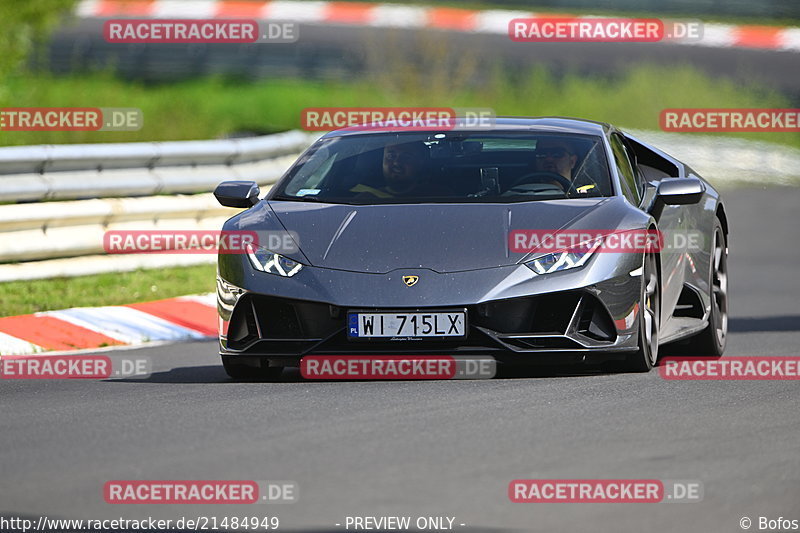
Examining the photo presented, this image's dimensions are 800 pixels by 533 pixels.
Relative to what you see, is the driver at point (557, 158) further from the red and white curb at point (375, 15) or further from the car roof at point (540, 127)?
the red and white curb at point (375, 15)

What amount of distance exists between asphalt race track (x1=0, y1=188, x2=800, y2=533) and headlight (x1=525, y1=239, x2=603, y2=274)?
1.76 ft

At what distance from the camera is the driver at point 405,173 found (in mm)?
8641

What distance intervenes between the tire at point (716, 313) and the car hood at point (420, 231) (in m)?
1.61

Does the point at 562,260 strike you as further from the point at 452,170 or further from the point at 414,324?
the point at 452,170

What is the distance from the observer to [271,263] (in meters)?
7.98

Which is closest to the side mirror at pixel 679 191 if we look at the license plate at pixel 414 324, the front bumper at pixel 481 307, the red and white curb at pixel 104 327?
the front bumper at pixel 481 307

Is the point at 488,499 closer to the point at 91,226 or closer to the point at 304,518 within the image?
the point at 304,518

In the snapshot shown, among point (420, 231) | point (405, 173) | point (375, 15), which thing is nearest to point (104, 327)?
point (405, 173)

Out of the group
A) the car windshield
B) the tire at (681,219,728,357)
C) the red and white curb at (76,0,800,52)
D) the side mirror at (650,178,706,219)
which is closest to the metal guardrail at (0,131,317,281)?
the car windshield

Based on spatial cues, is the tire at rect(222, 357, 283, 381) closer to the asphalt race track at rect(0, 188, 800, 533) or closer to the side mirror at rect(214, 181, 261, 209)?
the asphalt race track at rect(0, 188, 800, 533)

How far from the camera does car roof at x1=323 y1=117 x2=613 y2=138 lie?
361 inches

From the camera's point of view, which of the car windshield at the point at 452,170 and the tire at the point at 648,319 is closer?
the tire at the point at 648,319

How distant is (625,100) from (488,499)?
25.2 meters

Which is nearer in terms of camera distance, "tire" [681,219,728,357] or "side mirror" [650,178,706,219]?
"side mirror" [650,178,706,219]
